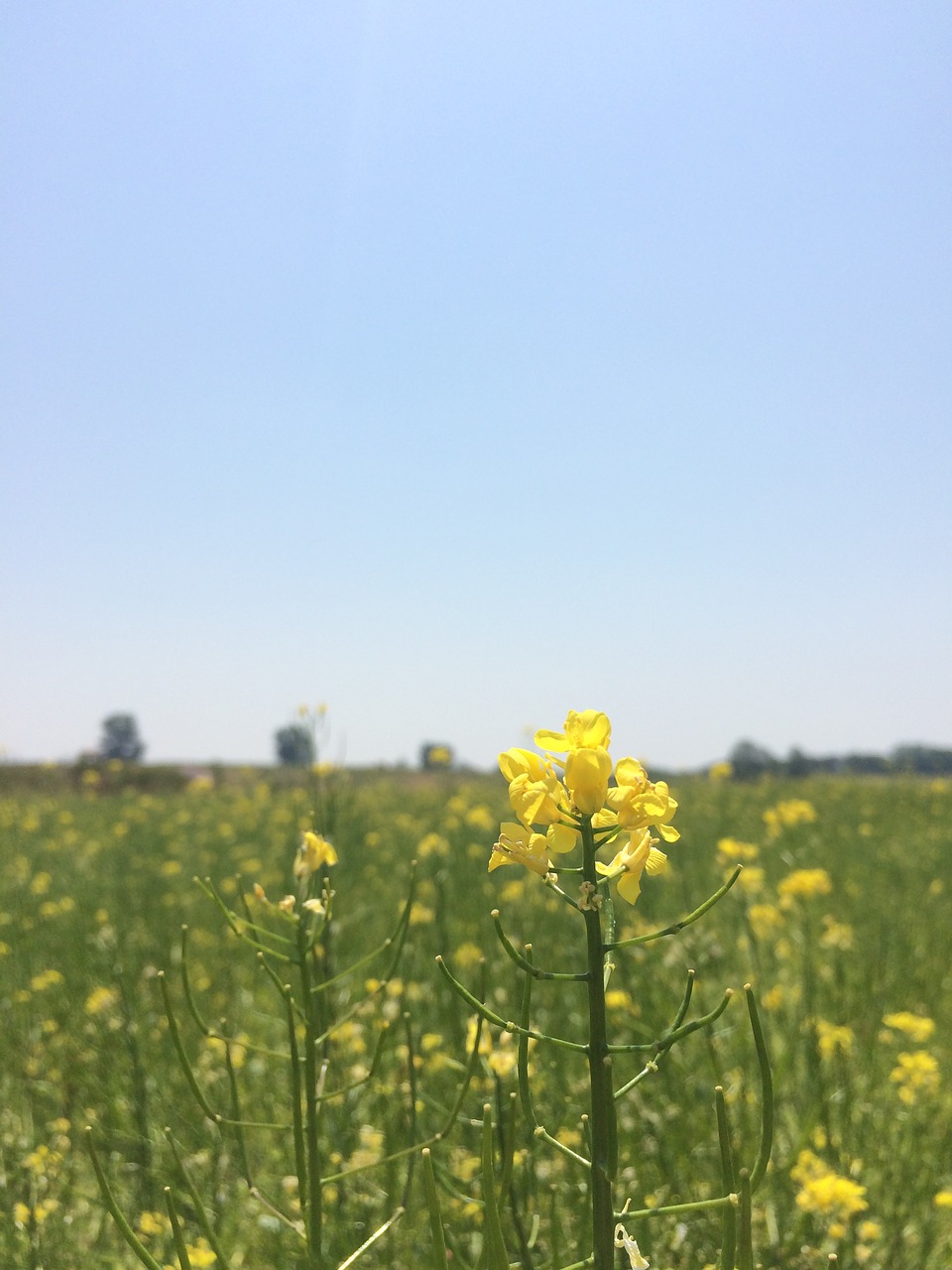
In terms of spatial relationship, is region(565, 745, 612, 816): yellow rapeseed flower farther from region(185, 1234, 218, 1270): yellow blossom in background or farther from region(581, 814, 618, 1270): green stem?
region(185, 1234, 218, 1270): yellow blossom in background

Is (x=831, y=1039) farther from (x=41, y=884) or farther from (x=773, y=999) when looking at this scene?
(x=41, y=884)

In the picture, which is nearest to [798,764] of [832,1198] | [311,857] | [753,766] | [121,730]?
[753,766]

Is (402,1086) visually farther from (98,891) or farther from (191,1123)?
(98,891)

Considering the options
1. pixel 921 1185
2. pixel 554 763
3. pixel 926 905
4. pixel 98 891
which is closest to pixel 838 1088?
pixel 921 1185

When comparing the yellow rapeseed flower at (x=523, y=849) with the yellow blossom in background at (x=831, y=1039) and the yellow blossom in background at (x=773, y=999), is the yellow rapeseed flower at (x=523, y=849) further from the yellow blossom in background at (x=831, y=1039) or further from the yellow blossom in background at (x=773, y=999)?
the yellow blossom in background at (x=773, y=999)

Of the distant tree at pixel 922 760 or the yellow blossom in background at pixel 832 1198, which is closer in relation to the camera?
the yellow blossom in background at pixel 832 1198

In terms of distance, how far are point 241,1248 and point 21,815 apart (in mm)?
8547

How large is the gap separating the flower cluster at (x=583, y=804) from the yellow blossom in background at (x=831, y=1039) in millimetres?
2056

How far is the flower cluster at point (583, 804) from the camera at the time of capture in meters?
0.84

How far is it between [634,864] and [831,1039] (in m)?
2.43

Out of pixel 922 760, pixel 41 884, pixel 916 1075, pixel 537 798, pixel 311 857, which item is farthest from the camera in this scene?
pixel 922 760

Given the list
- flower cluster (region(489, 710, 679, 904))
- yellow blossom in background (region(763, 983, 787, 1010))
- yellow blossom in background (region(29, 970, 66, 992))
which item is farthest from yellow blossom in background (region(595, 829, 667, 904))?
yellow blossom in background (region(29, 970, 66, 992))

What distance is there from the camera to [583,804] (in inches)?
33.2

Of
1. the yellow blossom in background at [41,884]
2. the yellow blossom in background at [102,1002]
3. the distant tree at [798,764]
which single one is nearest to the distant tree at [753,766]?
the distant tree at [798,764]
